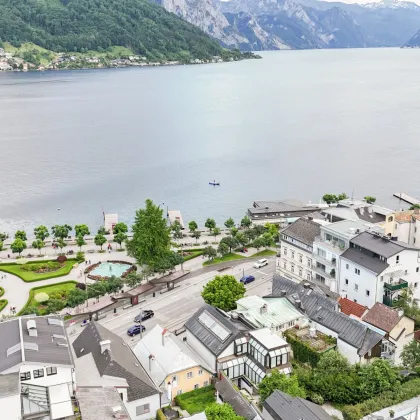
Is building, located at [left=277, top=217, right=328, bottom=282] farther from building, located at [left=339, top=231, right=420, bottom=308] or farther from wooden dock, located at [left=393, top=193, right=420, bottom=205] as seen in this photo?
wooden dock, located at [left=393, top=193, right=420, bottom=205]

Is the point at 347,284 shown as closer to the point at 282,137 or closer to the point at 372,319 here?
the point at 372,319

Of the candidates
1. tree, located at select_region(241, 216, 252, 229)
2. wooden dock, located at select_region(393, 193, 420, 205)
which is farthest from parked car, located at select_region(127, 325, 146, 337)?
wooden dock, located at select_region(393, 193, 420, 205)

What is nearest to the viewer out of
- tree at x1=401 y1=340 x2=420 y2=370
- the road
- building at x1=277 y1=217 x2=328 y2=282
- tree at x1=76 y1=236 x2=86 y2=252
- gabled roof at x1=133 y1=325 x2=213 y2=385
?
gabled roof at x1=133 y1=325 x2=213 y2=385

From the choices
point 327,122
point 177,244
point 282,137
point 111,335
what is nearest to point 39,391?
point 111,335

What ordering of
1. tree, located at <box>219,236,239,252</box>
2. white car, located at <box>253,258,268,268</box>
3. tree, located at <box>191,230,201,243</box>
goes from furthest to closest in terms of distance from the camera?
tree, located at <box>191,230,201,243</box> < tree, located at <box>219,236,239,252</box> < white car, located at <box>253,258,268,268</box>

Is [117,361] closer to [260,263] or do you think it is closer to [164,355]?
[164,355]

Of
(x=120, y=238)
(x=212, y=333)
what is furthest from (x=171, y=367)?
(x=120, y=238)
